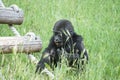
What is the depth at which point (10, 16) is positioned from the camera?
18.1ft

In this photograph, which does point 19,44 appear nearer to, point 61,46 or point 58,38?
point 58,38

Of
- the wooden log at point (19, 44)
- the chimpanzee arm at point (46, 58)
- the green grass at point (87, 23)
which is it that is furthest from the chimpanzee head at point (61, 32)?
the green grass at point (87, 23)

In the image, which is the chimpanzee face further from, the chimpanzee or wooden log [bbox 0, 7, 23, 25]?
wooden log [bbox 0, 7, 23, 25]

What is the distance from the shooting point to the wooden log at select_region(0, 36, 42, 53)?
4.44 m

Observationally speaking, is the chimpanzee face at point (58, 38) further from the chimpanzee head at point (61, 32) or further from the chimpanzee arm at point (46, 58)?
the chimpanzee arm at point (46, 58)

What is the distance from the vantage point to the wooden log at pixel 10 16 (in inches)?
215

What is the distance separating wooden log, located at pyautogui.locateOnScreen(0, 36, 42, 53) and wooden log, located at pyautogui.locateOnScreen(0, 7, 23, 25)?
0.76 meters

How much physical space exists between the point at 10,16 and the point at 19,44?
1227 millimetres

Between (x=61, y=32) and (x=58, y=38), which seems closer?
(x=58, y=38)

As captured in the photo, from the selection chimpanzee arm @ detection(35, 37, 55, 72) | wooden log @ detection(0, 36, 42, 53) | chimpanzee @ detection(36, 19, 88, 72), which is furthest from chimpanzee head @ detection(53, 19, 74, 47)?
wooden log @ detection(0, 36, 42, 53)

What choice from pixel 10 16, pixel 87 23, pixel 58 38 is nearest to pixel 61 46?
pixel 58 38

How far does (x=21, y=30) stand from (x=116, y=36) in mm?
1916

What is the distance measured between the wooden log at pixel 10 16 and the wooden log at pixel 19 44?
2.49ft

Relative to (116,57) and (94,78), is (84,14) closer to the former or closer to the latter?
(116,57)
